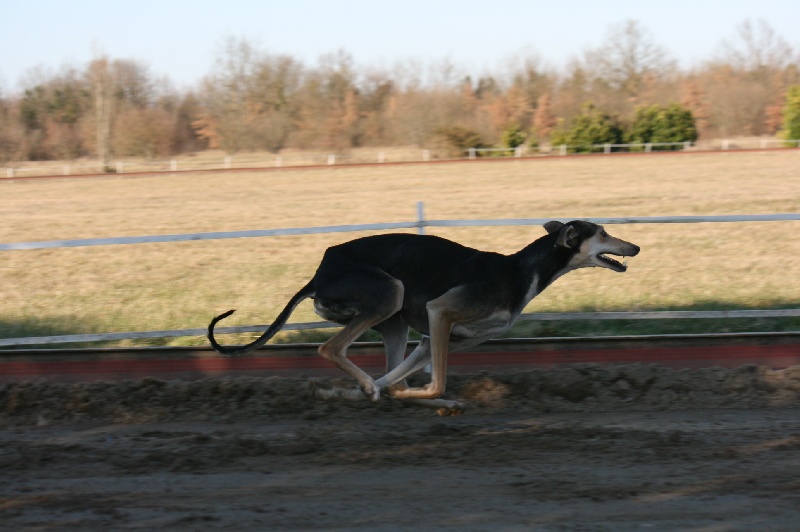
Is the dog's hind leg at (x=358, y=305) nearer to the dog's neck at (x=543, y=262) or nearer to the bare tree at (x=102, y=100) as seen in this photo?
the dog's neck at (x=543, y=262)

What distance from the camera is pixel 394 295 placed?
23.5ft

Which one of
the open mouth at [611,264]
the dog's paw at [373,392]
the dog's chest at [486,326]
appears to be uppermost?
the open mouth at [611,264]

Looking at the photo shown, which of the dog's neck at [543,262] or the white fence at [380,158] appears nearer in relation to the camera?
the dog's neck at [543,262]

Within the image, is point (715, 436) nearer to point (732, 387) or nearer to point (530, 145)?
point (732, 387)

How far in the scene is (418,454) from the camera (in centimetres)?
626

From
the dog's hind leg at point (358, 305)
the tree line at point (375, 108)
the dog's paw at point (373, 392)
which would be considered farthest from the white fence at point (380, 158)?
the dog's paw at point (373, 392)

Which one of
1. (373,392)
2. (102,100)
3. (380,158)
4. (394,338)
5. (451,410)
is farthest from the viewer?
(102,100)

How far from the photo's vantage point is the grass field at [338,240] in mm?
12469

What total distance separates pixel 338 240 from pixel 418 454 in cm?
1227

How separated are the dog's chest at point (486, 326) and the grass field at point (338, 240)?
359 centimetres

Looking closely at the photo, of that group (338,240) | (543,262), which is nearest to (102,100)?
(338,240)

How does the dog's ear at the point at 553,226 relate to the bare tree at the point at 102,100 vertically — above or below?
below

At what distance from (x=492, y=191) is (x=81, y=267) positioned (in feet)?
61.0

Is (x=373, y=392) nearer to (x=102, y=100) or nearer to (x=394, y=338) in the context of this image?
(x=394, y=338)
